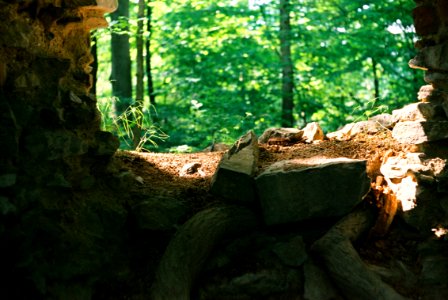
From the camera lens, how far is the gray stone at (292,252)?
125 inches

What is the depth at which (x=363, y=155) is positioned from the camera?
3.83 m

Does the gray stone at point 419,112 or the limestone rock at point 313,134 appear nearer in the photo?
the gray stone at point 419,112

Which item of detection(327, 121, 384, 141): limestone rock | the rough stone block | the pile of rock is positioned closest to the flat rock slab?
the pile of rock

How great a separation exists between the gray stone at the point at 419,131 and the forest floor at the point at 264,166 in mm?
71

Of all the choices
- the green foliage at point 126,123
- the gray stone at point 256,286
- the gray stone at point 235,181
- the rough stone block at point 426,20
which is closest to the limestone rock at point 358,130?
the rough stone block at point 426,20

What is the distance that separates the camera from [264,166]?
3.68 meters

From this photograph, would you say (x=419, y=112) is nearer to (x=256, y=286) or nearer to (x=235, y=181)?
(x=235, y=181)

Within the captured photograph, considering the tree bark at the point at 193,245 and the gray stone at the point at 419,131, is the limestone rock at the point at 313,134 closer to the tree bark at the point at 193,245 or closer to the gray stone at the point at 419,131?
the gray stone at the point at 419,131

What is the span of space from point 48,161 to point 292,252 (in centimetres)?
173

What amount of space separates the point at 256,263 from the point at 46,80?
185cm

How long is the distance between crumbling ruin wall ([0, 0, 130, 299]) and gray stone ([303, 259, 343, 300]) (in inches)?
51.9

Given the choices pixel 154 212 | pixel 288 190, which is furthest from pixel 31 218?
pixel 288 190

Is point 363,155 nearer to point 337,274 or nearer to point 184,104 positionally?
point 337,274

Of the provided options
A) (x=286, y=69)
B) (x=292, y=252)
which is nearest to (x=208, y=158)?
(x=292, y=252)
